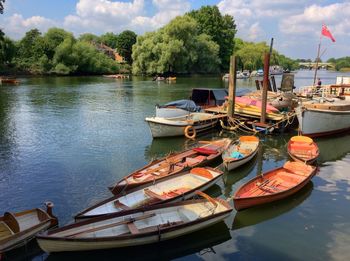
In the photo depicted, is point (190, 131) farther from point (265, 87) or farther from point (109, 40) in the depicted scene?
point (109, 40)

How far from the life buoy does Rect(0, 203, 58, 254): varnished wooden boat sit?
45.7 ft

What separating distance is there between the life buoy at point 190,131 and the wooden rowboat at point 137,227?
12082 millimetres

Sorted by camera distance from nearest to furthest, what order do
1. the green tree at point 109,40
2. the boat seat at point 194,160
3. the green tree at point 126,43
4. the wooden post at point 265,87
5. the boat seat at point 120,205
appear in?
1. the boat seat at point 120,205
2. the boat seat at point 194,160
3. the wooden post at point 265,87
4. the green tree at point 126,43
5. the green tree at point 109,40

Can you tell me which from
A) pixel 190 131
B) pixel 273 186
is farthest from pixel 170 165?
pixel 190 131

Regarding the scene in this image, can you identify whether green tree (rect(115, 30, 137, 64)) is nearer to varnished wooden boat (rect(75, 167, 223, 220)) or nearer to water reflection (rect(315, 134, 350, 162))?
water reflection (rect(315, 134, 350, 162))

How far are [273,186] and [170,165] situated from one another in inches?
184

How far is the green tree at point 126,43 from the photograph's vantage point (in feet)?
398

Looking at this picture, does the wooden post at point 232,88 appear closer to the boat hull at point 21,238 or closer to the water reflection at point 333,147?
the water reflection at point 333,147

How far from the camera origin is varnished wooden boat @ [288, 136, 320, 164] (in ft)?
55.8

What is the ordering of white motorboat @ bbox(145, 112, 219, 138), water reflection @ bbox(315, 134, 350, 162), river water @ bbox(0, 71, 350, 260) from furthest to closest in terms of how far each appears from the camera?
white motorboat @ bbox(145, 112, 219, 138)
water reflection @ bbox(315, 134, 350, 162)
river water @ bbox(0, 71, 350, 260)

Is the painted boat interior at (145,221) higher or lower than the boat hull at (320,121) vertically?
lower

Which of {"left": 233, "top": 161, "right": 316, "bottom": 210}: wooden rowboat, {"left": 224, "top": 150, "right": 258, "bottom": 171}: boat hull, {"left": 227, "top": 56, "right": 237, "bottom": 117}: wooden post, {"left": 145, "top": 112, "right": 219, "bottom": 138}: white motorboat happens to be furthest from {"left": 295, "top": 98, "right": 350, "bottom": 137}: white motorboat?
{"left": 233, "top": 161, "right": 316, "bottom": 210}: wooden rowboat

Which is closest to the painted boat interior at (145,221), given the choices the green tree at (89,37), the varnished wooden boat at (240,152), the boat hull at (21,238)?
the boat hull at (21,238)

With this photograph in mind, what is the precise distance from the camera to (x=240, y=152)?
1844 centimetres
